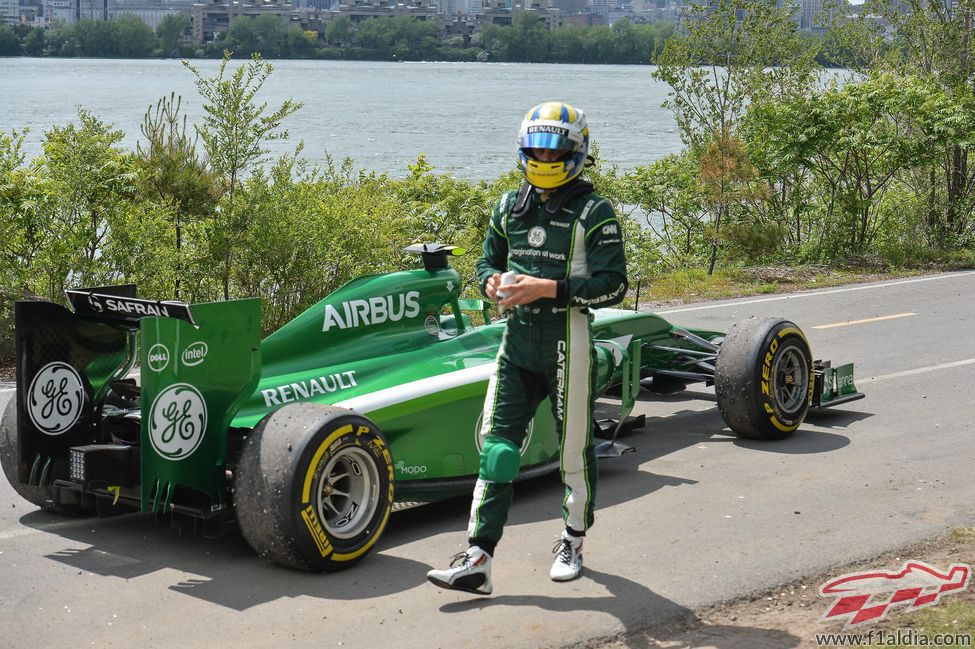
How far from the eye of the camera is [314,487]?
18.8ft

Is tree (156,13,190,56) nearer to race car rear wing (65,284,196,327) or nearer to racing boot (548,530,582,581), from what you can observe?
race car rear wing (65,284,196,327)

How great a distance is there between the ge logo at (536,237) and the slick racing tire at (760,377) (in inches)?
116

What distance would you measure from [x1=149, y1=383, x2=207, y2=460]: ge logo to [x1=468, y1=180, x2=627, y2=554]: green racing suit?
139cm

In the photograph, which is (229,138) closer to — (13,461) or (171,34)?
(13,461)

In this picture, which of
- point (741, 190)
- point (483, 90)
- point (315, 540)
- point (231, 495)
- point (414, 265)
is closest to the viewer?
point (315, 540)

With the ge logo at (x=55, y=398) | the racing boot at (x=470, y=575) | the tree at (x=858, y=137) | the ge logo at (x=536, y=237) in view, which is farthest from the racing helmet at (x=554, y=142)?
the tree at (x=858, y=137)

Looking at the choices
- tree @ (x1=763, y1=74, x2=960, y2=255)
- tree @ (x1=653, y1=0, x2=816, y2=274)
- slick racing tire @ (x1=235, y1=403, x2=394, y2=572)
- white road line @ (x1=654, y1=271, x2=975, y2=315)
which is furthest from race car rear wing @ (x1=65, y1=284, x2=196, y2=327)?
tree @ (x1=653, y1=0, x2=816, y2=274)

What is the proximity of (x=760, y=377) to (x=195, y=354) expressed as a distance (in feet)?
12.7

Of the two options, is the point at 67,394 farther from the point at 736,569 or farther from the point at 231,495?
the point at 736,569

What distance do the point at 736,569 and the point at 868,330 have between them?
779 cm

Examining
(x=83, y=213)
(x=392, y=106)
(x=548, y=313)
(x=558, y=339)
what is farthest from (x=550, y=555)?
(x=392, y=106)

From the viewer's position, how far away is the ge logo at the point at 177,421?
19.2ft

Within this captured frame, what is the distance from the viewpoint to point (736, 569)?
6086mm

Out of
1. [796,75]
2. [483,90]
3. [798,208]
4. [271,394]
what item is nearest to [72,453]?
[271,394]
